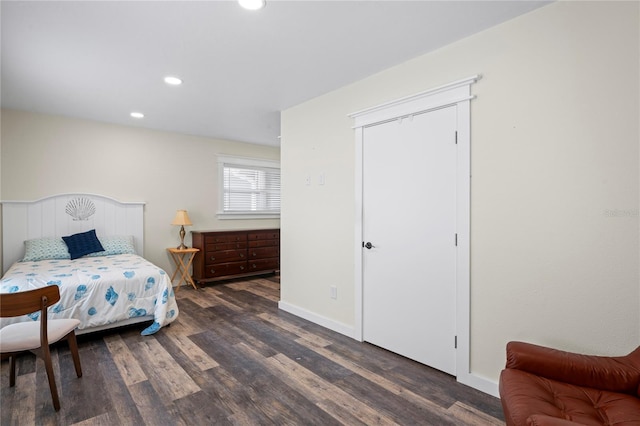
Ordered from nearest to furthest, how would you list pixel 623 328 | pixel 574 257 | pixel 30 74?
pixel 623 328, pixel 574 257, pixel 30 74

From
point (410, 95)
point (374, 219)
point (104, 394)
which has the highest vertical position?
point (410, 95)

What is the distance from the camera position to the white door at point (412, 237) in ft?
8.16

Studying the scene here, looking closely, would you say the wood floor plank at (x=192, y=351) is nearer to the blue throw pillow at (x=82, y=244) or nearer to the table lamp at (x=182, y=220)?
the blue throw pillow at (x=82, y=244)

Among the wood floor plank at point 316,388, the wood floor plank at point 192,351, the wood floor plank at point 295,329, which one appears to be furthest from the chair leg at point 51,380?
the wood floor plank at point 295,329

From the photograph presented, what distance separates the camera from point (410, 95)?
2.71 meters

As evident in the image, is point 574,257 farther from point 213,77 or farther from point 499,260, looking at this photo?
point 213,77

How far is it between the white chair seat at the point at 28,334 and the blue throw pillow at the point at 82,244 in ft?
6.85

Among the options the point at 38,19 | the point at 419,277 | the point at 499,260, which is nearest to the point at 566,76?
the point at 499,260

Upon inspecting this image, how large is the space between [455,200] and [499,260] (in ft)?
1.68

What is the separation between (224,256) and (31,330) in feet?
10.6

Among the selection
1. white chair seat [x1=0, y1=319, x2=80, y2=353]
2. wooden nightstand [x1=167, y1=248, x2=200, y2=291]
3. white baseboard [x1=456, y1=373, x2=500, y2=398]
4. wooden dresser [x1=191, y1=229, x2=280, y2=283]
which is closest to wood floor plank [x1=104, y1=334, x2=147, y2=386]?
white chair seat [x1=0, y1=319, x2=80, y2=353]

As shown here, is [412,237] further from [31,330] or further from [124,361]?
[31,330]

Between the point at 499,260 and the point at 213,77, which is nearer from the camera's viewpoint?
the point at 499,260

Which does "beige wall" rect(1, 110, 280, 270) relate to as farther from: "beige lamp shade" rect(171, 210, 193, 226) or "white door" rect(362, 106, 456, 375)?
"white door" rect(362, 106, 456, 375)
